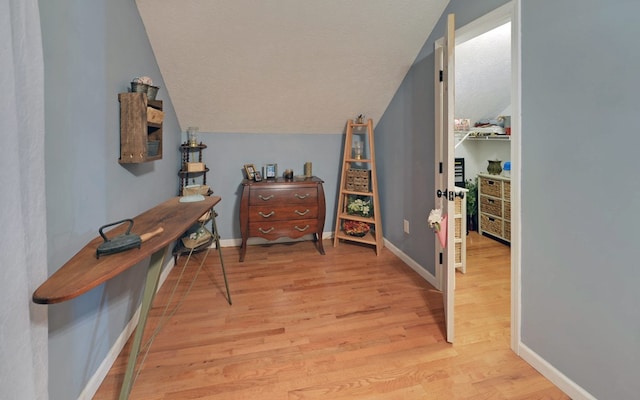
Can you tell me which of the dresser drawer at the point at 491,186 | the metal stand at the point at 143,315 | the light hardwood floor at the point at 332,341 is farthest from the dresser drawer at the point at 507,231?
the metal stand at the point at 143,315

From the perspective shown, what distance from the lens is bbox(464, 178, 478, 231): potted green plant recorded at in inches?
163

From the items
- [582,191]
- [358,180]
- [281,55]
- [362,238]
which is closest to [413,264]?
[362,238]

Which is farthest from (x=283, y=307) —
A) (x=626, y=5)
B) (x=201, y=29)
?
(x=626, y=5)

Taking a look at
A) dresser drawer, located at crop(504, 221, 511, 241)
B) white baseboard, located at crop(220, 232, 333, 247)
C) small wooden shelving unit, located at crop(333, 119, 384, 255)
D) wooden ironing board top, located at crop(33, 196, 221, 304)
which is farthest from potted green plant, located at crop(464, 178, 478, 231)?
wooden ironing board top, located at crop(33, 196, 221, 304)

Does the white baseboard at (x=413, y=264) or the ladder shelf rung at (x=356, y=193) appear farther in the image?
the ladder shelf rung at (x=356, y=193)

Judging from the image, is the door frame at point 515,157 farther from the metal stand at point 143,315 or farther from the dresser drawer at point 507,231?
the dresser drawer at point 507,231

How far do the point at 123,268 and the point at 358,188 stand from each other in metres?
2.72

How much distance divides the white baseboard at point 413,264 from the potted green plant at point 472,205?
1419mm

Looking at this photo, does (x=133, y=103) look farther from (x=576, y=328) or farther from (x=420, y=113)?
(x=576, y=328)

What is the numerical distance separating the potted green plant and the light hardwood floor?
1.32 m

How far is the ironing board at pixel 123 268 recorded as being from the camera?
940 millimetres

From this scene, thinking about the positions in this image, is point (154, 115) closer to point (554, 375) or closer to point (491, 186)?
point (554, 375)

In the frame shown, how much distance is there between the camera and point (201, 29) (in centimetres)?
237

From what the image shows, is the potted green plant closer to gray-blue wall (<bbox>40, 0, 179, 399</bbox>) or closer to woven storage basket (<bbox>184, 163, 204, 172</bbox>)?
woven storage basket (<bbox>184, 163, 204, 172</bbox>)
